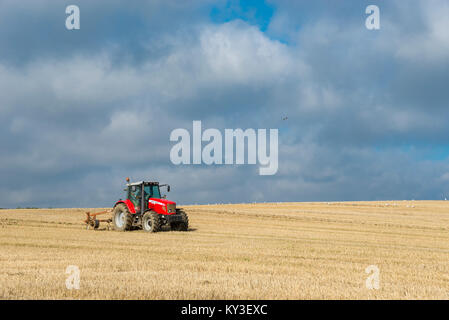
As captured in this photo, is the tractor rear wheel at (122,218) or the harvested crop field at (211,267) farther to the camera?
Result: the tractor rear wheel at (122,218)

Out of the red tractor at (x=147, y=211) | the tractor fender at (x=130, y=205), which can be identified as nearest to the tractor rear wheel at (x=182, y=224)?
the red tractor at (x=147, y=211)

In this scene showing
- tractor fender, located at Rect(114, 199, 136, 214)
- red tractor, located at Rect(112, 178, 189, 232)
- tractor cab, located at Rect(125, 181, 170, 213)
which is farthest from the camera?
tractor fender, located at Rect(114, 199, 136, 214)

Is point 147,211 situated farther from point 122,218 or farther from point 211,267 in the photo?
point 211,267

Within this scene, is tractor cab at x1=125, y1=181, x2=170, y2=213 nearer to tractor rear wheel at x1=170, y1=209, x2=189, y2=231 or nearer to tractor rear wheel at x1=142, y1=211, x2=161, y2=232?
tractor rear wheel at x1=142, y1=211, x2=161, y2=232

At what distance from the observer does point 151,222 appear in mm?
25906

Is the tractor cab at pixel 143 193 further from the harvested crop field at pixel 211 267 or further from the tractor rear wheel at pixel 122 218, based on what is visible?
the harvested crop field at pixel 211 267

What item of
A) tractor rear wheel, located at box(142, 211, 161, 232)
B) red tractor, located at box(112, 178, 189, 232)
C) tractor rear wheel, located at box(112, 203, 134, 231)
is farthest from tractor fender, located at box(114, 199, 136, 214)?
tractor rear wheel, located at box(142, 211, 161, 232)

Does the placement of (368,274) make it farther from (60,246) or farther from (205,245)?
(60,246)

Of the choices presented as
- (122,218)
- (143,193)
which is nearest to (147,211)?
(143,193)

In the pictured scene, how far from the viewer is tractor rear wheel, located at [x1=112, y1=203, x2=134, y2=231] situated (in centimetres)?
2712

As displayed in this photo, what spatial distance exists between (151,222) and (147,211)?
3.54ft

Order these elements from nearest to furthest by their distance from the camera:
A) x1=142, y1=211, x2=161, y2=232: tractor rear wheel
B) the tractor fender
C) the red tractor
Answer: x1=142, y1=211, x2=161, y2=232: tractor rear wheel
the red tractor
the tractor fender

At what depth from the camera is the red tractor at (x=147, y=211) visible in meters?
26.2
